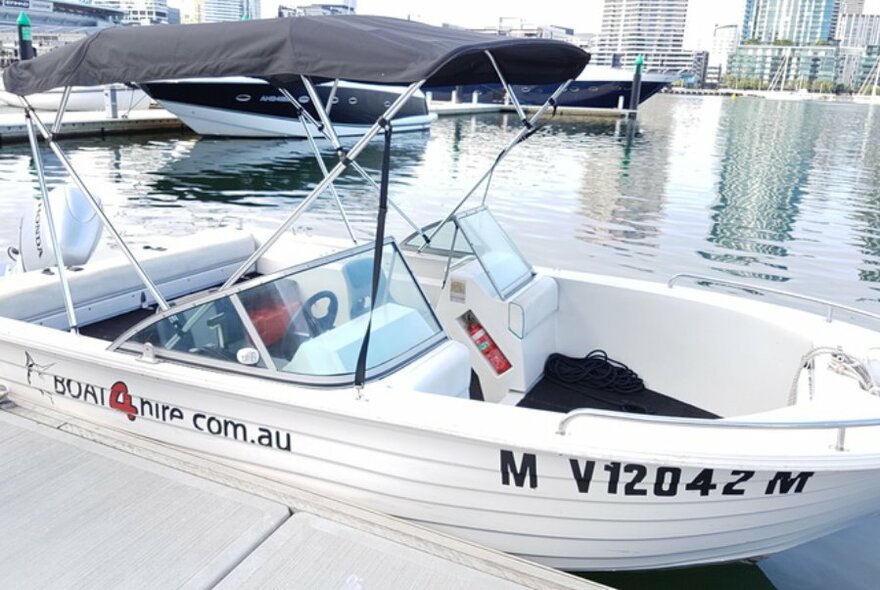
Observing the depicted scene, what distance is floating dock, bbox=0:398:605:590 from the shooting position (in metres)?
2.62

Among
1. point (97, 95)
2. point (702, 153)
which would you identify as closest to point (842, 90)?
point (702, 153)

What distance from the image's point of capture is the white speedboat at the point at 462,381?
2742 mm

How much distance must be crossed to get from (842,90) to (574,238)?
134094mm

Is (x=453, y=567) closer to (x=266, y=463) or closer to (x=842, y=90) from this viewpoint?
(x=266, y=463)

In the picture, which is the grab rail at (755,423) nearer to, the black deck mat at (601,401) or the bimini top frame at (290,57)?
the bimini top frame at (290,57)

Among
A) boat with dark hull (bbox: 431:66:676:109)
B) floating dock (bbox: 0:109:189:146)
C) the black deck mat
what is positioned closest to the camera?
the black deck mat

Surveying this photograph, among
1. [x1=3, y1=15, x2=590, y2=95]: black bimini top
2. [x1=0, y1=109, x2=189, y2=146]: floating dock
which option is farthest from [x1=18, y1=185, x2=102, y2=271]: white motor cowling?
[x1=0, y1=109, x2=189, y2=146]: floating dock

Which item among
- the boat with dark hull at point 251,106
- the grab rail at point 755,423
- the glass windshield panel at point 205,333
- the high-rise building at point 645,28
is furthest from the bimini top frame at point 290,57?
the high-rise building at point 645,28

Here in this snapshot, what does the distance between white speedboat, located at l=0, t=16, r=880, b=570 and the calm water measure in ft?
3.00

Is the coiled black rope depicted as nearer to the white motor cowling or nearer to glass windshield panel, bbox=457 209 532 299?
glass windshield panel, bbox=457 209 532 299

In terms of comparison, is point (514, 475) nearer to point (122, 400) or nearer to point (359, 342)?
point (359, 342)

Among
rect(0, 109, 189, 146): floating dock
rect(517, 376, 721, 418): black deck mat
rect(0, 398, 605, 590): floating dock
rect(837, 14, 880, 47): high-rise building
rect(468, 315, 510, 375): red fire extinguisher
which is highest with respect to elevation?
rect(837, 14, 880, 47): high-rise building

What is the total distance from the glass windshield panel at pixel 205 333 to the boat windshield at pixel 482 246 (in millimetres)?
1545

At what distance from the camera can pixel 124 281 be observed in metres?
4.52
